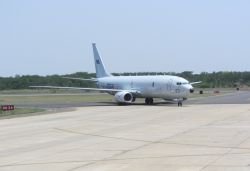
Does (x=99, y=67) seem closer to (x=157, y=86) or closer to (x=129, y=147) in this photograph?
(x=157, y=86)

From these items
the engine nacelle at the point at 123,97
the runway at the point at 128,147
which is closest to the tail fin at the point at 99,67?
the engine nacelle at the point at 123,97

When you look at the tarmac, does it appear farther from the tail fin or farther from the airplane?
the tail fin

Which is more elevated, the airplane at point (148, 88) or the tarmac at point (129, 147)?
the airplane at point (148, 88)

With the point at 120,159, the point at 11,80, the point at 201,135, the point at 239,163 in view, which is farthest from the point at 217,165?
the point at 11,80

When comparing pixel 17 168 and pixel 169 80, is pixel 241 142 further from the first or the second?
pixel 169 80

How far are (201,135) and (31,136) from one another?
22.5 feet

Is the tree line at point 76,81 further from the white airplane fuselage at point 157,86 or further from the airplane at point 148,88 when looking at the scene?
the white airplane fuselage at point 157,86

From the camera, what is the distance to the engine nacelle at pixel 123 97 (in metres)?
56.9

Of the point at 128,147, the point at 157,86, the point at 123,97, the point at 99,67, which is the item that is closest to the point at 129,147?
the point at 128,147

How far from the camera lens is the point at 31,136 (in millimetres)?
23172

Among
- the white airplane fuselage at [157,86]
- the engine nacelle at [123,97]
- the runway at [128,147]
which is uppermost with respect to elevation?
the white airplane fuselage at [157,86]

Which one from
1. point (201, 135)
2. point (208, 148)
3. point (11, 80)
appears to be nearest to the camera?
point (208, 148)

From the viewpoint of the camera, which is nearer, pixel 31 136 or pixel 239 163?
pixel 239 163

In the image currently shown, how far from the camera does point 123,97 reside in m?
57.0
